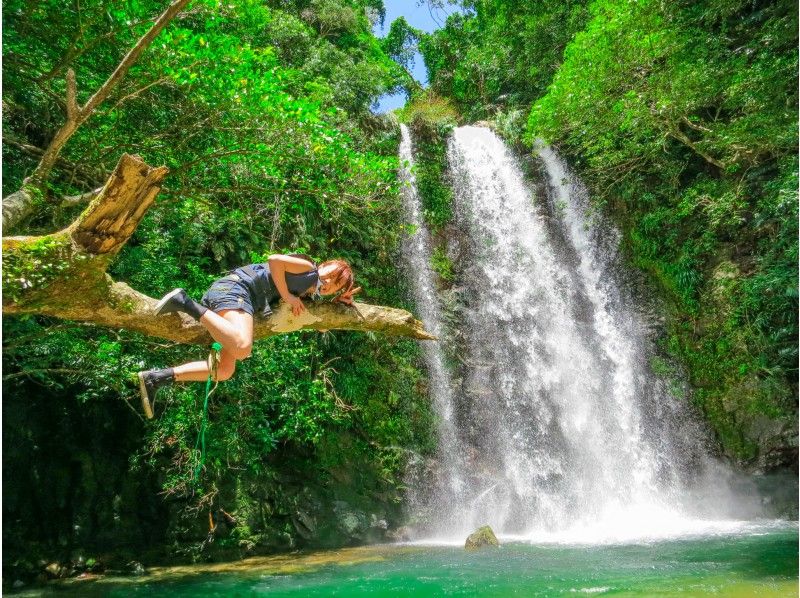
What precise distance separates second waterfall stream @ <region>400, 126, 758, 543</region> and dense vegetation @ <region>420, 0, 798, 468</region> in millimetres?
894

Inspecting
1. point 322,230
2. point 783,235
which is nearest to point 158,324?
point 322,230

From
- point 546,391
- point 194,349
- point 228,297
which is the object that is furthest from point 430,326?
point 228,297

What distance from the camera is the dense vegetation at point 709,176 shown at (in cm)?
980

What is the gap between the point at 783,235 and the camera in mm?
10055

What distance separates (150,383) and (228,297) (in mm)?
760

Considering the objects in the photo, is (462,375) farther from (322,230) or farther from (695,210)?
(695,210)

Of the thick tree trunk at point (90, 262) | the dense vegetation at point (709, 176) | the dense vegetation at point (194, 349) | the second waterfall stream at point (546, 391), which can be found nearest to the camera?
the thick tree trunk at point (90, 262)

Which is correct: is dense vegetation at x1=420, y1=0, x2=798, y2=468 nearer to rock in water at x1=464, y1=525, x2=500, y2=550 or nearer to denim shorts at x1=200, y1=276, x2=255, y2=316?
rock in water at x1=464, y1=525, x2=500, y2=550

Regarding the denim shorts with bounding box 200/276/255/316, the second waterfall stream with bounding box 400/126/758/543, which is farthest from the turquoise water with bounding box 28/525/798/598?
the denim shorts with bounding box 200/276/255/316

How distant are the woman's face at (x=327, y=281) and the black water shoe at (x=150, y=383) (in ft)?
3.83

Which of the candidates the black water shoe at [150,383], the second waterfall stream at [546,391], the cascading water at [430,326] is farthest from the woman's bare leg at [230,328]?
the second waterfall stream at [546,391]

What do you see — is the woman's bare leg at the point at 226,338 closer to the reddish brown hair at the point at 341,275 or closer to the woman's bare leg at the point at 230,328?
the woman's bare leg at the point at 230,328

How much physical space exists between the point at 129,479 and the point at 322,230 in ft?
19.2

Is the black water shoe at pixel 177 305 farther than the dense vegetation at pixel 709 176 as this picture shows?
No
